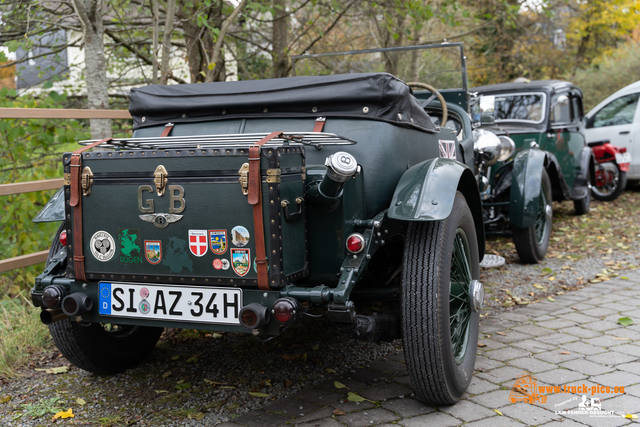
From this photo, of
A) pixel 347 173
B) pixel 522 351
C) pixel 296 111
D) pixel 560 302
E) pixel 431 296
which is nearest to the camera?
pixel 347 173

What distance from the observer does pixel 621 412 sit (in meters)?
2.78

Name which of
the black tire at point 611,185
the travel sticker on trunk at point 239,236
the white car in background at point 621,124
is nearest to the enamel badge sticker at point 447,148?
the travel sticker on trunk at point 239,236

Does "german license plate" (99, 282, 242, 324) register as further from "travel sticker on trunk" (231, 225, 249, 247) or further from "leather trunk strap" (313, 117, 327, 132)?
"leather trunk strap" (313, 117, 327, 132)

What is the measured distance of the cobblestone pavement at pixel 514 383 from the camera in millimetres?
2771

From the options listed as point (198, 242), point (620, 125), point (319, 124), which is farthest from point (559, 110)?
point (198, 242)

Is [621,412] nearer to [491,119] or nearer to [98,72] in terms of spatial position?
[491,119]

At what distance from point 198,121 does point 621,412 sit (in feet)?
8.94

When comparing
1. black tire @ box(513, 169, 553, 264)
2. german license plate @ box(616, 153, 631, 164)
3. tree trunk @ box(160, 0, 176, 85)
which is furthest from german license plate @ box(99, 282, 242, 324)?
german license plate @ box(616, 153, 631, 164)

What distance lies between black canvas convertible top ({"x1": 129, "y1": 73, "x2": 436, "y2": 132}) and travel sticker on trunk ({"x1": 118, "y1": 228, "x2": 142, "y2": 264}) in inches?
38.7

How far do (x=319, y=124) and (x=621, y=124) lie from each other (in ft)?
28.3

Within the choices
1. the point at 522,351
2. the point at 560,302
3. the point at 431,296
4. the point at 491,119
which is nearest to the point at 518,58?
the point at 491,119

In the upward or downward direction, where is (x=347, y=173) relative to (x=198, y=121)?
downward

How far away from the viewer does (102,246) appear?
8.86 ft

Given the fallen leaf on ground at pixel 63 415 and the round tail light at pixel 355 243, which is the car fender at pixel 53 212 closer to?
the fallen leaf on ground at pixel 63 415
